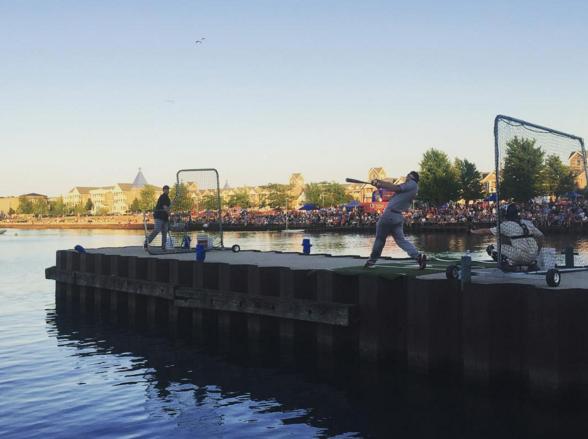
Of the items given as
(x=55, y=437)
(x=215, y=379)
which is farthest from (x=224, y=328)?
(x=55, y=437)

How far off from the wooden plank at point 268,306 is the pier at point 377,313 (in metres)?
0.03

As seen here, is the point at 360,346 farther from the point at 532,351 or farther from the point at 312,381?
the point at 532,351

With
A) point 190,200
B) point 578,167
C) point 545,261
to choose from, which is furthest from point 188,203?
point 545,261

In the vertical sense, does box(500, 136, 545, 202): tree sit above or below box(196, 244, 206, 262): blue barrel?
above

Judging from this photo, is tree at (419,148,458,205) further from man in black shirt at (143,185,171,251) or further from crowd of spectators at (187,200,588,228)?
man in black shirt at (143,185,171,251)

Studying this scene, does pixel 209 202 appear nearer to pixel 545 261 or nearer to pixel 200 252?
pixel 200 252

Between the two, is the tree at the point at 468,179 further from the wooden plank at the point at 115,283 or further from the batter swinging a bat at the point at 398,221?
the batter swinging a bat at the point at 398,221

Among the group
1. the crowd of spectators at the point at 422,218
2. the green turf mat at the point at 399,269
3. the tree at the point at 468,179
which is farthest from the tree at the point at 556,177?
the tree at the point at 468,179

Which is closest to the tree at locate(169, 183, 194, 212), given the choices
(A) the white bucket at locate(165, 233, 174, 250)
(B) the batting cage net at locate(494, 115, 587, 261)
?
(A) the white bucket at locate(165, 233, 174, 250)

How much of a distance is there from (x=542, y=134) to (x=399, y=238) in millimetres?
4352

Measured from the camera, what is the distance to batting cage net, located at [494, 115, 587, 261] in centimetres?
1594

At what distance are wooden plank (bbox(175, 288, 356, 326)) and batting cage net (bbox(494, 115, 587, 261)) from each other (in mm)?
4027

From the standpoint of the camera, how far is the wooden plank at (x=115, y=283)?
23337 millimetres

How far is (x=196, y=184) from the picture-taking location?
1153 inches
